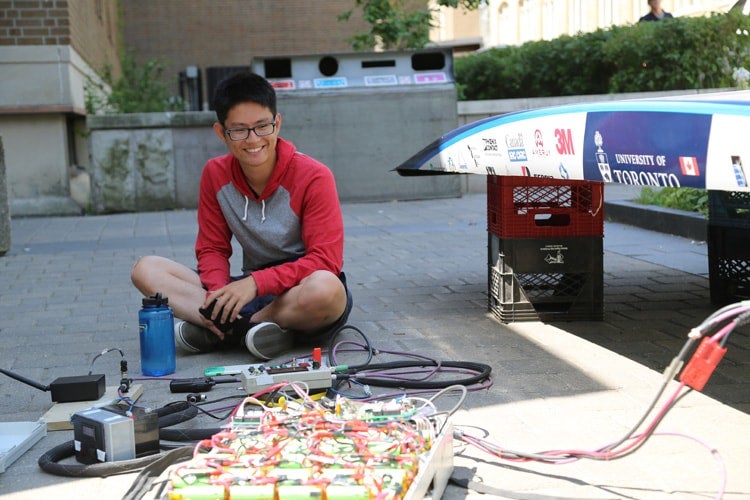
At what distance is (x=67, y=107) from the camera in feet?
39.7

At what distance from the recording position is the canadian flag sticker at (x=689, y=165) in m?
3.13

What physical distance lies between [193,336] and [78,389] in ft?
3.40

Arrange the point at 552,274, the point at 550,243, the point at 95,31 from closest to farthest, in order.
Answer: the point at 550,243, the point at 552,274, the point at 95,31

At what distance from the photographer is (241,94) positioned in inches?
176

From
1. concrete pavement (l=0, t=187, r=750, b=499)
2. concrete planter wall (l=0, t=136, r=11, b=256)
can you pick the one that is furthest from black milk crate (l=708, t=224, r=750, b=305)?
concrete planter wall (l=0, t=136, r=11, b=256)

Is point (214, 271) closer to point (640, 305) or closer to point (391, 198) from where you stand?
point (640, 305)

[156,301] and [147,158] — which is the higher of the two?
[147,158]

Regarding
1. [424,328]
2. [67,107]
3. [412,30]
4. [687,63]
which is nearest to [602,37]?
[687,63]

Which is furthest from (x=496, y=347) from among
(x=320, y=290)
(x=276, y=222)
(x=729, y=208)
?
(x=729, y=208)

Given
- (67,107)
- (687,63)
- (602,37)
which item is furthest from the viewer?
(602,37)

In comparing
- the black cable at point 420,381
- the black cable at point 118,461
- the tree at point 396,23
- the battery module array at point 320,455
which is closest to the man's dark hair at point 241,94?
the black cable at point 420,381

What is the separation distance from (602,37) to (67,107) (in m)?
7.38

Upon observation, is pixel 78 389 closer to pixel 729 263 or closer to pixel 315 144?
pixel 729 263

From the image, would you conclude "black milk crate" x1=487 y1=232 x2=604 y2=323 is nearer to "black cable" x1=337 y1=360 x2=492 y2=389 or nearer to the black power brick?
"black cable" x1=337 y1=360 x2=492 y2=389
